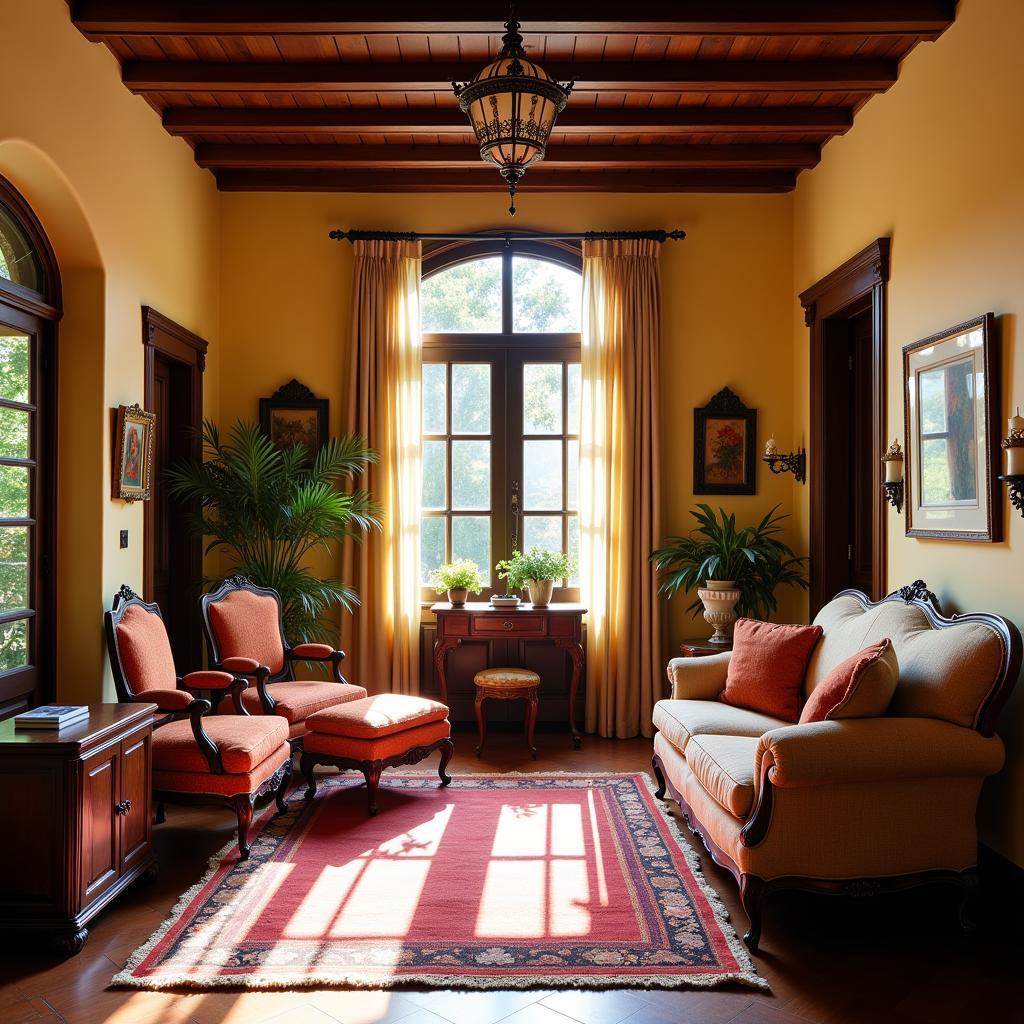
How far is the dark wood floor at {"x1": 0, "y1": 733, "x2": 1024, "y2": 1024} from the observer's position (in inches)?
103

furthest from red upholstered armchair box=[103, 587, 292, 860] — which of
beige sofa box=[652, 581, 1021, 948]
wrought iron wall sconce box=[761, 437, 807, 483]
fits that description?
wrought iron wall sconce box=[761, 437, 807, 483]

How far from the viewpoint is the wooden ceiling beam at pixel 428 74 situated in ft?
14.9

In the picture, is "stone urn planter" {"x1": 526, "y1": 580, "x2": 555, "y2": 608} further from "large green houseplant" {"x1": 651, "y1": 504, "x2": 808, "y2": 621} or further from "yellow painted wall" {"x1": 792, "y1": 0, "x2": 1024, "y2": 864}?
"yellow painted wall" {"x1": 792, "y1": 0, "x2": 1024, "y2": 864}

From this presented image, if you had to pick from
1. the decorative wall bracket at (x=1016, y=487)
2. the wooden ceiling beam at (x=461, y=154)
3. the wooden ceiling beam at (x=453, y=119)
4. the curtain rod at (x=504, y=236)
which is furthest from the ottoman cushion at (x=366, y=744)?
the wooden ceiling beam at (x=461, y=154)

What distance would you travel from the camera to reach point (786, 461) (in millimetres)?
5855

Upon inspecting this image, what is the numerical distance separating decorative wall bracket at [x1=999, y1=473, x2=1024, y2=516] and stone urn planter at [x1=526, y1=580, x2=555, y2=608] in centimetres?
300

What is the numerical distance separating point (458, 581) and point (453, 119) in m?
2.83

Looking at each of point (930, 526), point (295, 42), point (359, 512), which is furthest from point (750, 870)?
point (295, 42)

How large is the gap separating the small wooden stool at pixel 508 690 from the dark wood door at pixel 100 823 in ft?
8.25

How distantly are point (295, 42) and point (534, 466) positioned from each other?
3038 millimetres

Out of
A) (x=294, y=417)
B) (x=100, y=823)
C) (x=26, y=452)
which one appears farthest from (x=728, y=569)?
(x=26, y=452)

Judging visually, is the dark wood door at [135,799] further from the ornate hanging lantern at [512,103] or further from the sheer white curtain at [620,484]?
the sheer white curtain at [620,484]

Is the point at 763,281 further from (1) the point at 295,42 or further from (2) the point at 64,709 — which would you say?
(2) the point at 64,709

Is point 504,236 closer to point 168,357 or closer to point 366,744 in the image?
point 168,357
